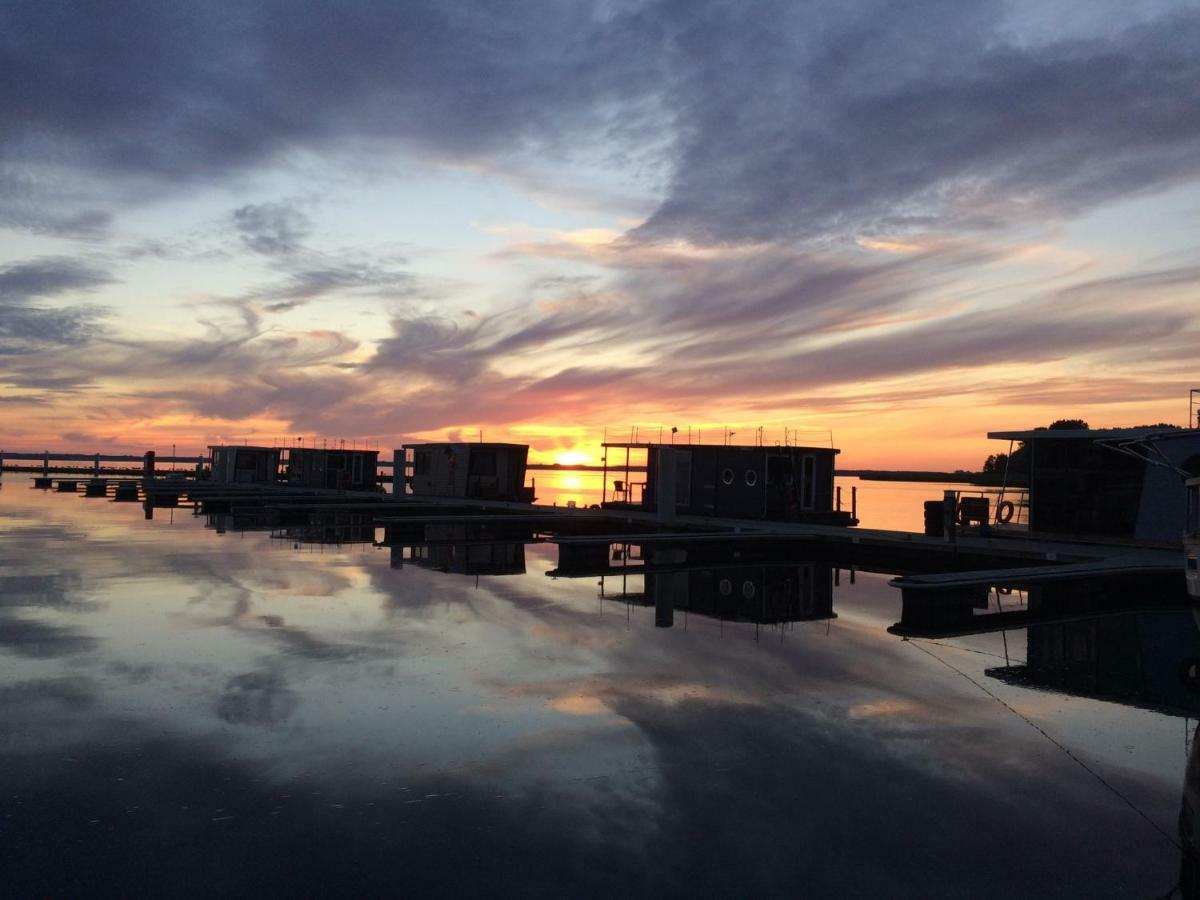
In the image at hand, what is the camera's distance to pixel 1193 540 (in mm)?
14273

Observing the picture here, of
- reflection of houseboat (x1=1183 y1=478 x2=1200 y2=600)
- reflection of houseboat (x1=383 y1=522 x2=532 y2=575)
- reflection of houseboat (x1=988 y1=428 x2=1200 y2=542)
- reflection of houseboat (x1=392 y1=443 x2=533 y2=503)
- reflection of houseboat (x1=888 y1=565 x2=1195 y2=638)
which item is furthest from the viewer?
reflection of houseboat (x1=392 y1=443 x2=533 y2=503)

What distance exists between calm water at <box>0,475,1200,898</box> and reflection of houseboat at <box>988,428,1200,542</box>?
12.6 m

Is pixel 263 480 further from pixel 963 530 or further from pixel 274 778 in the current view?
pixel 274 778

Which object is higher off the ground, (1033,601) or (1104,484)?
(1104,484)

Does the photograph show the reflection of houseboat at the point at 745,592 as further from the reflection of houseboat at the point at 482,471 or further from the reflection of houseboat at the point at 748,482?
the reflection of houseboat at the point at 482,471

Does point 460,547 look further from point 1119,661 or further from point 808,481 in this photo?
point 1119,661

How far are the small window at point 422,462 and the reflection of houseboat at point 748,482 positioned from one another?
20.3m

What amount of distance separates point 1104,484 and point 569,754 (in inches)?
1073

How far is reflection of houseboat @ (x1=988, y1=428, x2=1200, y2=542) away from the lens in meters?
27.6

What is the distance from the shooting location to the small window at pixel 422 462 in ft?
183

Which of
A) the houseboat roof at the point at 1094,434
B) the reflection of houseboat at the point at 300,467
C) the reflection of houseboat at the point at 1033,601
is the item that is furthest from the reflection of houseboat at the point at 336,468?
the reflection of houseboat at the point at 1033,601

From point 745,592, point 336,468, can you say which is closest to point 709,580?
point 745,592

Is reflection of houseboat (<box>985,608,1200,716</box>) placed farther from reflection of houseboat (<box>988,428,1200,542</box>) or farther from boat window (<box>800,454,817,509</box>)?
boat window (<box>800,454,817,509</box>)

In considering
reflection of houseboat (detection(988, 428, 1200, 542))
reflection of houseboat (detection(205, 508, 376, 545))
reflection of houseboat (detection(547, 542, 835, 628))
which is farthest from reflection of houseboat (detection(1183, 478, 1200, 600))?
reflection of houseboat (detection(205, 508, 376, 545))
